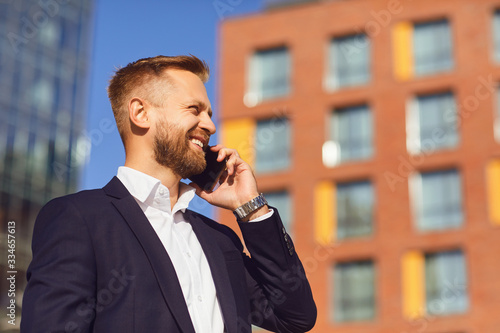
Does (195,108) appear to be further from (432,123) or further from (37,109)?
(37,109)

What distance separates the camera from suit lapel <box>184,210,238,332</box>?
3975mm

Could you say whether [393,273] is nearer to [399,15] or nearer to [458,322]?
[458,322]

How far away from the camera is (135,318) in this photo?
3.64 m

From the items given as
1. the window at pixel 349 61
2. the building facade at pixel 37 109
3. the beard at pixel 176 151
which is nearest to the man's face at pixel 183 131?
the beard at pixel 176 151

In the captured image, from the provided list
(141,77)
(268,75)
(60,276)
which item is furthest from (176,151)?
(268,75)

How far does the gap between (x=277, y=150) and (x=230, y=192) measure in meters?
31.4

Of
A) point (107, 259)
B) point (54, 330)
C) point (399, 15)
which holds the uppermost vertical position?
point (399, 15)

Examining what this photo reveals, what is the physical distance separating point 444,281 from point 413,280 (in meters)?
1.14

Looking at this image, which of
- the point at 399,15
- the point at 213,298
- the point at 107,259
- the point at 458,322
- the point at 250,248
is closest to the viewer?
the point at 107,259

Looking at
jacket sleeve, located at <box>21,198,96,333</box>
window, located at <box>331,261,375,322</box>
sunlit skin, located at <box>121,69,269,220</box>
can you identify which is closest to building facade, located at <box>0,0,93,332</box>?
window, located at <box>331,261,375,322</box>

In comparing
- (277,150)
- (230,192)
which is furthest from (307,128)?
(230,192)

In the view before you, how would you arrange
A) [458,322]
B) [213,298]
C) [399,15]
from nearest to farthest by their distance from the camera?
[213,298]
[458,322]
[399,15]

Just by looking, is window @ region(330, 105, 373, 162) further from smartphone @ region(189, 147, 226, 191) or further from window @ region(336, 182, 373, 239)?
smartphone @ region(189, 147, 226, 191)

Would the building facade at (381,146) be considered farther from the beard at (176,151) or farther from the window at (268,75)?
the beard at (176,151)
